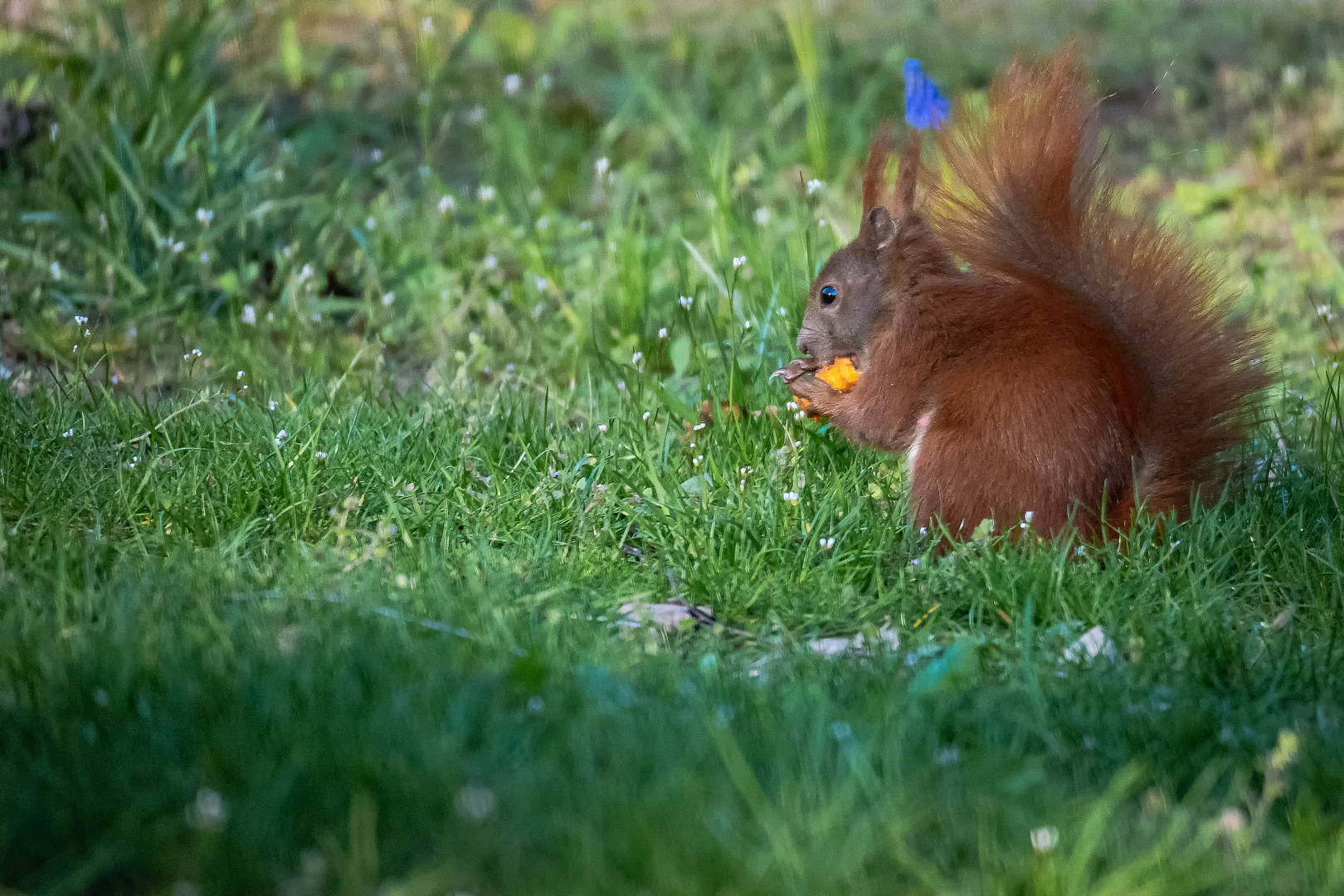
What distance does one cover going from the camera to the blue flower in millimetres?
3533

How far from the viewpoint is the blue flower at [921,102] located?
139 inches

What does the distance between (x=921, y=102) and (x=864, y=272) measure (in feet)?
2.43

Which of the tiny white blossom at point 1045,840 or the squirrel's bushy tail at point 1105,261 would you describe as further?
the squirrel's bushy tail at point 1105,261

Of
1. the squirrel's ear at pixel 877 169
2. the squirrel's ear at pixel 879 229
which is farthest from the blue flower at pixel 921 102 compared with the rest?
the squirrel's ear at pixel 879 229

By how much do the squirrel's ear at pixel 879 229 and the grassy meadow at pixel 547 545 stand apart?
0.48 meters

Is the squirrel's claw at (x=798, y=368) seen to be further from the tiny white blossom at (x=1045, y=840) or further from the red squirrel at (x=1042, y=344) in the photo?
the tiny white blossom at (x=1045, y=840)

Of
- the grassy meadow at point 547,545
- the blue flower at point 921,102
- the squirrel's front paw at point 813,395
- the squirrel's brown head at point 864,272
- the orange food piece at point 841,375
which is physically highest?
the blue flower at point 921,102

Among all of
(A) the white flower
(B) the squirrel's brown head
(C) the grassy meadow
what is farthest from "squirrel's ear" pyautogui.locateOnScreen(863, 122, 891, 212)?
(A) the white flower

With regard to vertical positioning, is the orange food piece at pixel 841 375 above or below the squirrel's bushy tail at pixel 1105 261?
below

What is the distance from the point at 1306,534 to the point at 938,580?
0.83m

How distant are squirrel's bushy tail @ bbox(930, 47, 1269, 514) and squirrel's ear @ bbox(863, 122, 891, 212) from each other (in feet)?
0.53

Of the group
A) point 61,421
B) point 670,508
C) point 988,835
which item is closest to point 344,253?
point 61,421

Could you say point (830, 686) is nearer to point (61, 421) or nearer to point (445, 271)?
point (61, 421)

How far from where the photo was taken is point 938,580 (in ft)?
8.36
